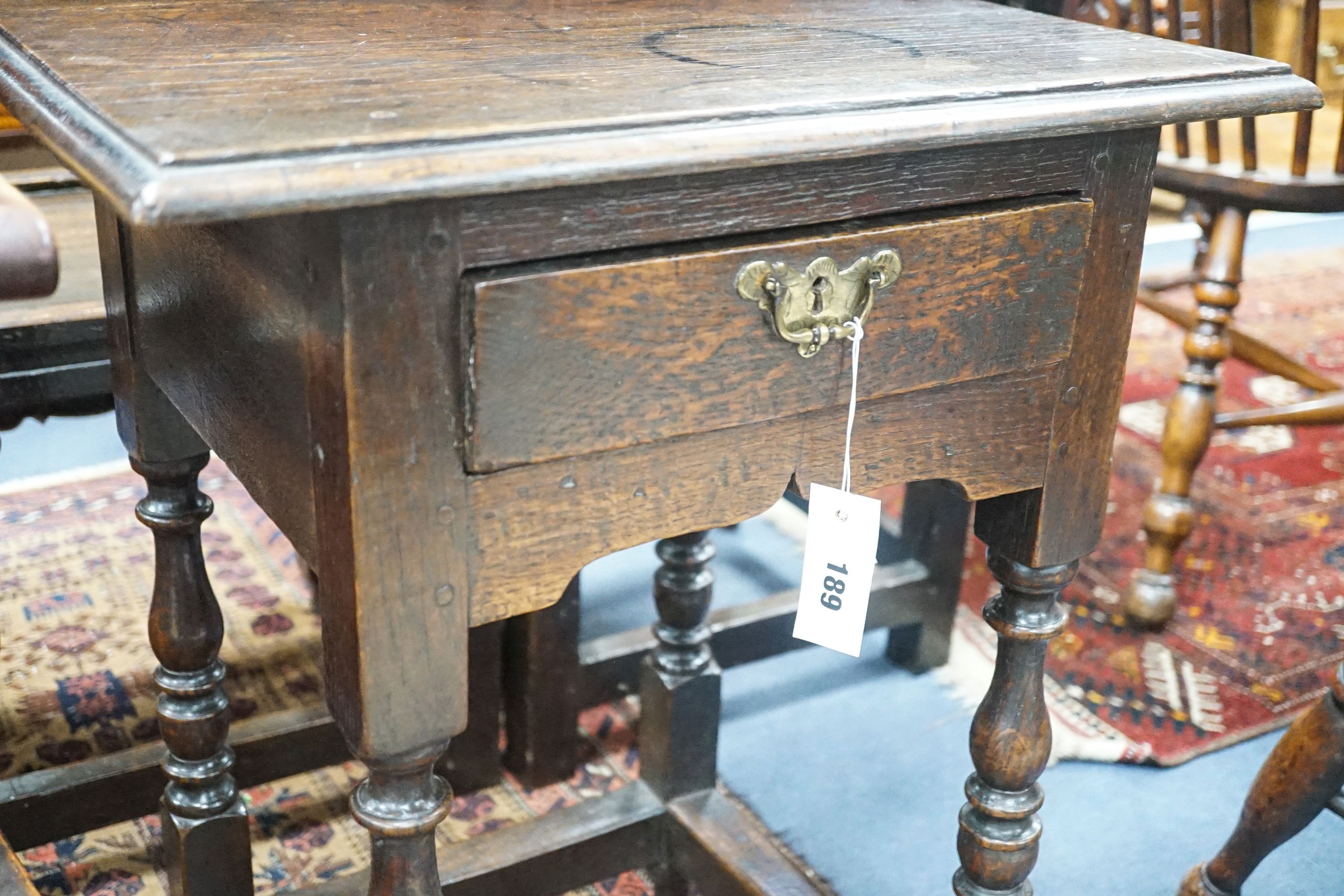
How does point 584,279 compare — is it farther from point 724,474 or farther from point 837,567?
point 837,567

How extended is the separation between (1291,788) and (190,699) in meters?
1.00

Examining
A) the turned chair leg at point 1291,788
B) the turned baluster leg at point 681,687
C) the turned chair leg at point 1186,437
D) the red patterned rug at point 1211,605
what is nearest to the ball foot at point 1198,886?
the turned chair leg at point 1291,788

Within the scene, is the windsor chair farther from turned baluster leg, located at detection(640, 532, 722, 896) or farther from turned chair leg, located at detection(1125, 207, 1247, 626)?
turned baluster leg, located at detection(640, 532, 722, 896)

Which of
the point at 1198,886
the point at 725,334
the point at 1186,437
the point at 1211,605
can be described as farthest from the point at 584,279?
the point at 1211,605

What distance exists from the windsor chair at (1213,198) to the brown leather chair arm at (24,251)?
152cm

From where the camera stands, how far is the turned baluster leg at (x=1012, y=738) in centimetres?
106

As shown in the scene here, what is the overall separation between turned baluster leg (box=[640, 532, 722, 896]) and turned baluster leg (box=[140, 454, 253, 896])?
435 mm

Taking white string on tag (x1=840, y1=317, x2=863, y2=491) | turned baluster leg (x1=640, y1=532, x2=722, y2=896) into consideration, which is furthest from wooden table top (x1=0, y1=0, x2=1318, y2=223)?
turned baluster leg (x1=640, y1=532, x2=722, y2=896)

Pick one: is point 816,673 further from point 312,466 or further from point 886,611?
point 312,466

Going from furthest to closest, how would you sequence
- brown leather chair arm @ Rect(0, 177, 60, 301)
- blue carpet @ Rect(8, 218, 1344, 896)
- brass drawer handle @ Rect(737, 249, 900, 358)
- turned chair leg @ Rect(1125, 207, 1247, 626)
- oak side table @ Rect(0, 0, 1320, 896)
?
1. turned chair leg @ Rect(1125, 207, 1247, 626)
2. blue carpet @ Rect(8, 218, 1344, 896)
3. brass drawer handle @ Rect(737, 249, 900, 358)
4. oak side table @ Rect(0, 0, 1320, 896)
5. brown leather chair arm @ Rect(0, 177, 60, 301)

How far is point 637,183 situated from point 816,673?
1.24 metres

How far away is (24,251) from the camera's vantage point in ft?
1.86

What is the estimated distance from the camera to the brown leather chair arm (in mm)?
566

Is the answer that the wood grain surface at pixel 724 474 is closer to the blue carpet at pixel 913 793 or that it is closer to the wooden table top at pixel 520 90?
the wooden table top at pixel 520 90
